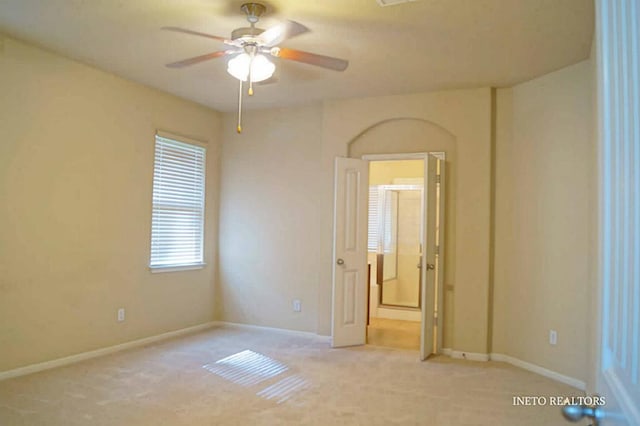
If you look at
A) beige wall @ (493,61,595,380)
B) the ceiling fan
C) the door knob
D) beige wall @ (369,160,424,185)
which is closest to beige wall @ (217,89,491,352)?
beige wall @ (493,61,595,380)

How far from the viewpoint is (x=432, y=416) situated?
3164 mm

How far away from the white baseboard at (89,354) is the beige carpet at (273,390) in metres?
0.10

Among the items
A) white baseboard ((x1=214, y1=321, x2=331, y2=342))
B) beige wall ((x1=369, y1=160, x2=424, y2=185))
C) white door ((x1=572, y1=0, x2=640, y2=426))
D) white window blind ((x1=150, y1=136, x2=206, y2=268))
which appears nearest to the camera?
white door ((x1=572, y1=0, x2=640, y2=426))

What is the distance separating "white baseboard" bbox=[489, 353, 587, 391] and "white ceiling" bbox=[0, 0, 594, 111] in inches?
111

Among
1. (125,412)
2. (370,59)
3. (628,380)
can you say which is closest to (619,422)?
(628,380)

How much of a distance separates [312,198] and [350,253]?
927 millimetres

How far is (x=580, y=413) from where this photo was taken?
94 cm

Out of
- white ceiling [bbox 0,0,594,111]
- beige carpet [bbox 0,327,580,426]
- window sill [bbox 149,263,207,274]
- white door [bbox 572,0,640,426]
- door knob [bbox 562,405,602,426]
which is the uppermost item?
white ceiling [bbox 0,0,594,111]

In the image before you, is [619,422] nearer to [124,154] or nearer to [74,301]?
[74,301]

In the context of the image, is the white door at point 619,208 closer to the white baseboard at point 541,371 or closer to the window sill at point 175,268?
the white baseboard at point 541,371

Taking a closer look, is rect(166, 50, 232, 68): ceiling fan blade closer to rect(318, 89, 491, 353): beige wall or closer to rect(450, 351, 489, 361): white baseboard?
rect(318, 89, 491, 353): beige wall

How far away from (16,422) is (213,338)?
2515mm

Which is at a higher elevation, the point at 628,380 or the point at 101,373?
the point at 628,380

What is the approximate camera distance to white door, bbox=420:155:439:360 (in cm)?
457
